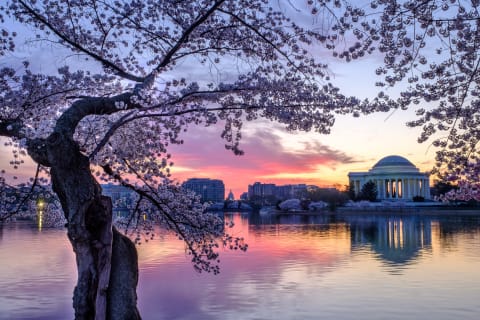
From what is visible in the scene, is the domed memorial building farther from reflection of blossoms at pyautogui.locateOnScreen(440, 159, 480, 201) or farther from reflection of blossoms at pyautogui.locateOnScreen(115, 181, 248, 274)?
reflection of blossoms at pyautogui.locateOnScreen(440, 159, 480, 201)

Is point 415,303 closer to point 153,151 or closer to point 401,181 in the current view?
point 153,151

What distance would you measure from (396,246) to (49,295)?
18.8 metres

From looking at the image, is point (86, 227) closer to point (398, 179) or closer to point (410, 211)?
point (410, 211)

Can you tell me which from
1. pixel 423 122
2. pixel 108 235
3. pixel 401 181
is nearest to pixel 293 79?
pixel 423 122

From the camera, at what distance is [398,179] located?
4368 inches

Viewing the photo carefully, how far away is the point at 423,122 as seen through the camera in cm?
712

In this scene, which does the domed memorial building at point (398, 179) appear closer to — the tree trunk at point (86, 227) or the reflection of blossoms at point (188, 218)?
the reflection of blossoms at point (188, 218)

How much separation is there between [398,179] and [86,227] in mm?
110443

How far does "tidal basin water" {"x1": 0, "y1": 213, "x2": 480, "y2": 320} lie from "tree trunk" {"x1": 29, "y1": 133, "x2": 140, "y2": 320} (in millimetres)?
6298

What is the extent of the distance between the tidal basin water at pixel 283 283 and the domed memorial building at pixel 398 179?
3355 inches

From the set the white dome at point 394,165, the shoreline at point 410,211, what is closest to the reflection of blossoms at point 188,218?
the shoreline at point 410,211

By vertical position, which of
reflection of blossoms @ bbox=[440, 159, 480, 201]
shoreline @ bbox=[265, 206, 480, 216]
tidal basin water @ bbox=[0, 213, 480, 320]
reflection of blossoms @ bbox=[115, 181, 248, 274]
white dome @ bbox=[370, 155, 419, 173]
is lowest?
tidal basin water @ bbox=[0, 213, 480, 320]

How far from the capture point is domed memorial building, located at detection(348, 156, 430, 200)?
361 ft

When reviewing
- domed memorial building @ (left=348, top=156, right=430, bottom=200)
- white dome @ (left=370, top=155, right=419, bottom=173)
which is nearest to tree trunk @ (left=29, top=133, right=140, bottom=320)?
domed memorial building @ (left=348, top=156, right=430, bottom=200)
